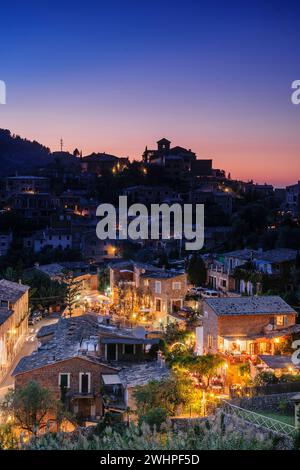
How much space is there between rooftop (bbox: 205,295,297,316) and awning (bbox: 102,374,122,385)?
392cm

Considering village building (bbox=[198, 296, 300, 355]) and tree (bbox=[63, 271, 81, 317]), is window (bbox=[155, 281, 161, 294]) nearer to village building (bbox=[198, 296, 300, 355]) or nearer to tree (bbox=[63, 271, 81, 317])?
tree (bbox=[63, 271, 81, 317])

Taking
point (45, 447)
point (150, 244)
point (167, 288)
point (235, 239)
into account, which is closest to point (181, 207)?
point (150, 244)

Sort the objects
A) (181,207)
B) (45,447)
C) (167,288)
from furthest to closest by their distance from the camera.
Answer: (181,207) < (167,288) < (45,447)

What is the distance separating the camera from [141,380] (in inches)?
639

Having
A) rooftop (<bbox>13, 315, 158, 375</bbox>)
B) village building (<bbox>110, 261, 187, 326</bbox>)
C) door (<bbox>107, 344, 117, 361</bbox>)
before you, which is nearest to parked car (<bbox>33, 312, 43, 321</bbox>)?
village building (<bbox>110, 261, 187, 326</bbox>)

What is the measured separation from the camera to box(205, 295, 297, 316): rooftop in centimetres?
1955

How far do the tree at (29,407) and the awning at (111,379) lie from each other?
1.85 meters

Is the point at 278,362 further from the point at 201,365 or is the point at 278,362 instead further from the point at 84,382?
the point at 84,382

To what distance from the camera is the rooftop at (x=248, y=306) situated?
1955cm

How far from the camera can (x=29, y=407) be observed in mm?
14820

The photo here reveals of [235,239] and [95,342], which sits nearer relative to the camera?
[95,342]
